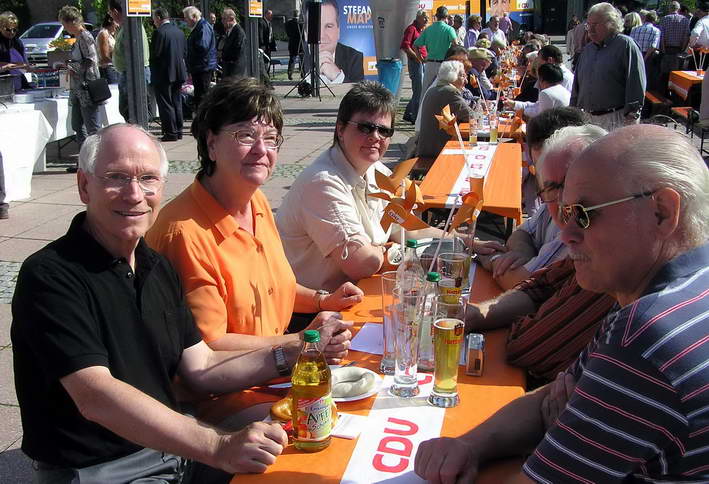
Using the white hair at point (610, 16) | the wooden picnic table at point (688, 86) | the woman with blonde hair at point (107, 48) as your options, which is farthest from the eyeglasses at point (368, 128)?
the wooden picnic table at point (688, 86)

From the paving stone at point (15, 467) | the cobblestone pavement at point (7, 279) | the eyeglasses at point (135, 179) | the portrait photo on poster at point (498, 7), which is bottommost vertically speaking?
the paving stone at point (15, 467)

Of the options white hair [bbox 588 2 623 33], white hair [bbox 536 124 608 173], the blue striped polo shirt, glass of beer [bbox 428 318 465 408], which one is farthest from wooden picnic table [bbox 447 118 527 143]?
the blue striped polo shirt

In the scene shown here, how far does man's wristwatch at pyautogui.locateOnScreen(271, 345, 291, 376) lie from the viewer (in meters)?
2.19

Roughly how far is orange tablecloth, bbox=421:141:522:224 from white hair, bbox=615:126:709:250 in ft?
10.3

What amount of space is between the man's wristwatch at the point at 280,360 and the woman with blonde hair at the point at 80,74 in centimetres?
742

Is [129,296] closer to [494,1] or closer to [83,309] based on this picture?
[83,309]

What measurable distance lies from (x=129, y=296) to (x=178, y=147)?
8.88 meters

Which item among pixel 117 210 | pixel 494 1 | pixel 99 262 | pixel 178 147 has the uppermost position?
pixel 494 1

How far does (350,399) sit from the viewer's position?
1971 millimetres

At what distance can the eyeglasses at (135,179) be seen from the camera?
2000 mm

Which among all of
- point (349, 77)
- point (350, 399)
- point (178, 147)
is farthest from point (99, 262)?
point (349, 77)

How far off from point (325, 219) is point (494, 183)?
241 centimetres

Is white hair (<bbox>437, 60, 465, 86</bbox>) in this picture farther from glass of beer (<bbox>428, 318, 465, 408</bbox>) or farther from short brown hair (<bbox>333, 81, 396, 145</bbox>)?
glass of beer (<bbox>428, 318, 465, 408</bbox>)

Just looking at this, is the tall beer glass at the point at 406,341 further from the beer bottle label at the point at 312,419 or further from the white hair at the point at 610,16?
the white hair at the point at 610,16
